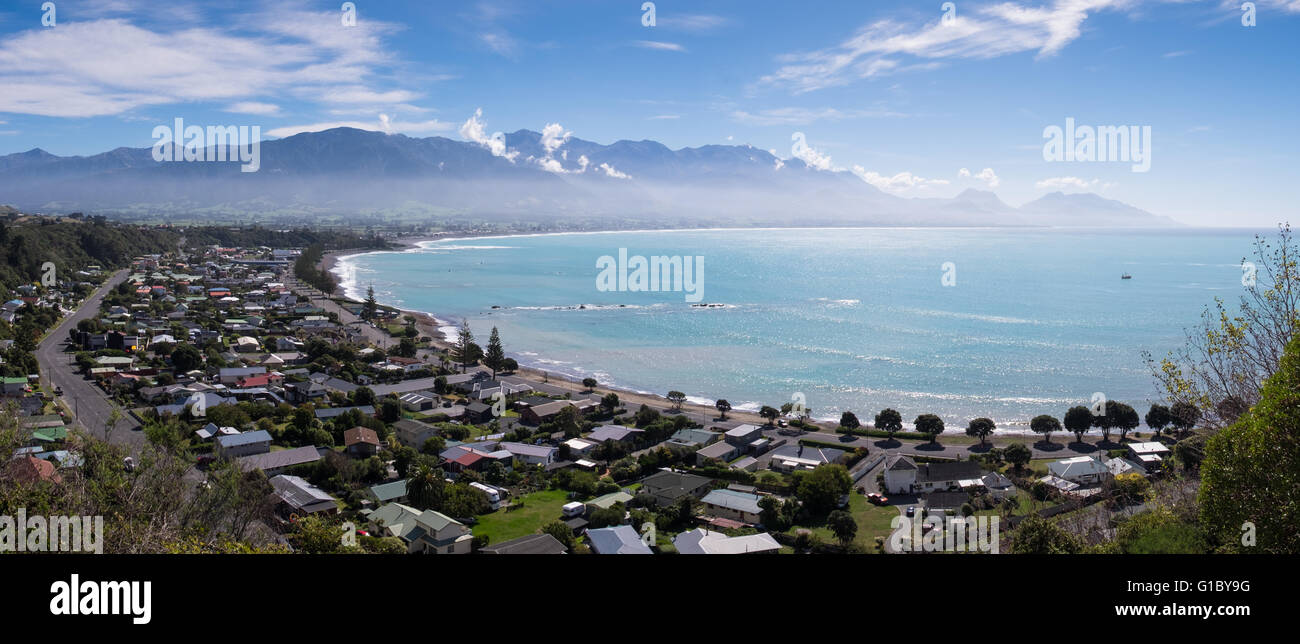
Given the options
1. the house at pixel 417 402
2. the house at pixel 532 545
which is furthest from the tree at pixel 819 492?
the house at pixel 417 402

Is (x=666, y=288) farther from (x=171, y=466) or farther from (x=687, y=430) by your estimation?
(x=171, y=466)

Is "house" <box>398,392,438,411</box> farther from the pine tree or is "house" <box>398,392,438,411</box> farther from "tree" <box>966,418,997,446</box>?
"tree" <box>966,418,997,446</box>

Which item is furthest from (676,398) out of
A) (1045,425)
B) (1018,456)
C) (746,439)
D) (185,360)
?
(185,360)

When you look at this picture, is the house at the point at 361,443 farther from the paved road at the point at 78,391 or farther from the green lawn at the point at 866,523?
the green lawn at the point at 866,523

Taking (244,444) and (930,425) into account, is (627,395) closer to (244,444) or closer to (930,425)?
(930,425)
